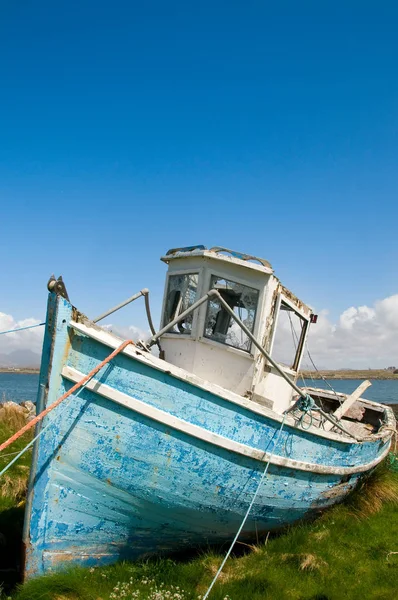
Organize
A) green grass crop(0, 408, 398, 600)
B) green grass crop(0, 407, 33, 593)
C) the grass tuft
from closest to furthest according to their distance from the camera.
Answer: green grass crop(0, 408, 398, 600), green grass crop(0, 407, 33, 593), the grass tuft

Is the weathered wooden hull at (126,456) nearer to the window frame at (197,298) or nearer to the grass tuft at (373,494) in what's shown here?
the window frame at (197,298)

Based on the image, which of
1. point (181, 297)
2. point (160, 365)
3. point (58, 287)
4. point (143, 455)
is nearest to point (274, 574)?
point (143, 455)

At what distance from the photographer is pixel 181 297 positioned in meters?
6.55

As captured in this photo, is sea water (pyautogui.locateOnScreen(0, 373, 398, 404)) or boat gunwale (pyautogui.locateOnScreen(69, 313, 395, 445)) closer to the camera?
boat gunwale (pyautogui.locateOnScreen(69, 313, 395, 445))

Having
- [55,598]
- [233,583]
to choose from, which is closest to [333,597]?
[233,583]

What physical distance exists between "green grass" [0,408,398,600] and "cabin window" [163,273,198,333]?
2751mm

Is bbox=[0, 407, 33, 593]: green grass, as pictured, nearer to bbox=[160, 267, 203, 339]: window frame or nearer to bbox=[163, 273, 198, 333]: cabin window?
bbox=[160, 267, 203, 339]: window frame

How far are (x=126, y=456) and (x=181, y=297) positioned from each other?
8.14 feet

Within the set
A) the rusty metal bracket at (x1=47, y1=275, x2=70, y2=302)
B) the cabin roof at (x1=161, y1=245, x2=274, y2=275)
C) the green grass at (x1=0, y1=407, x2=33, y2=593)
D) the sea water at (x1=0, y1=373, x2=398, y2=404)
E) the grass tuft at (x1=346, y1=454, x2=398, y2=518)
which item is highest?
the cabin roof at (x1=161, y1=245, x2=274, y2=275)

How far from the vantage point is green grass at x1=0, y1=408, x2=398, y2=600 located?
4.53 meters

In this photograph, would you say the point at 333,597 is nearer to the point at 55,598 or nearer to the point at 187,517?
the point at 187,517

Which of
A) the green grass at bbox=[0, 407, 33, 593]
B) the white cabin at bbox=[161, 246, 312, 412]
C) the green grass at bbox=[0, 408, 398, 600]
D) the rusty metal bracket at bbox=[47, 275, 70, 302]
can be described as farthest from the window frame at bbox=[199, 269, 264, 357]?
the green grass at bbox=[0, 407, 33, 593]

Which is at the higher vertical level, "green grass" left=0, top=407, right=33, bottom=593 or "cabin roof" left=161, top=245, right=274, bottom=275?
"cabin roof" left=161, top=245, right=274, bottom=275

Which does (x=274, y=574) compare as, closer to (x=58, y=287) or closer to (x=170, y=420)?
(x=170, y=420)
